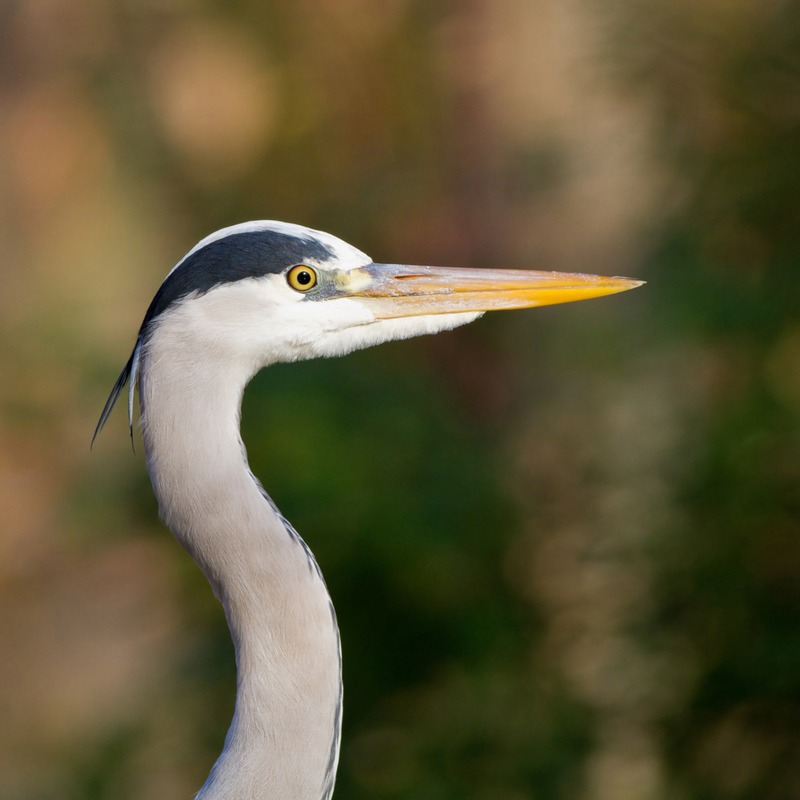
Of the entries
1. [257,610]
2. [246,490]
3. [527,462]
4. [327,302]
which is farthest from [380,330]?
[527,462]

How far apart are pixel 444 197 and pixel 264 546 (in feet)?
12.4

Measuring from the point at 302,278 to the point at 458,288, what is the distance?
230mm

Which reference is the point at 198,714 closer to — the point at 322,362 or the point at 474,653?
the point at 474,653

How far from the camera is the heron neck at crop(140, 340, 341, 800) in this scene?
4.03ft

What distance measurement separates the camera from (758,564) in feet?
9.32

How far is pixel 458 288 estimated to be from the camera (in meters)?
1.46

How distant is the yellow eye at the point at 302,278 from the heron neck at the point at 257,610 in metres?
0.23

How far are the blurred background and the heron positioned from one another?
125 cm

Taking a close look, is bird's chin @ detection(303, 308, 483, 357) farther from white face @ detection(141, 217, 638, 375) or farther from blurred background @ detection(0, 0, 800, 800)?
blurred background @ detection(0, 0, 800, 800)

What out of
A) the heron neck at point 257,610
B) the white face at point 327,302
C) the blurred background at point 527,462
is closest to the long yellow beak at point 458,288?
the white face at point 327,302

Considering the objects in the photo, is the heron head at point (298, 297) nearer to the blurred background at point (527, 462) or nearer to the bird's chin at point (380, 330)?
the bird's chin at point (380, 330)

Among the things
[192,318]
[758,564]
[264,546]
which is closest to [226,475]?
[264,546]

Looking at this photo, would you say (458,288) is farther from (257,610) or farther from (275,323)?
(257,610)

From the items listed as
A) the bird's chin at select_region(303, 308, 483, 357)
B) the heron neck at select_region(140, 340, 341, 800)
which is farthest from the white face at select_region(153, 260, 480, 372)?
the heron neck at select_region(140, 340, 341, 800)
